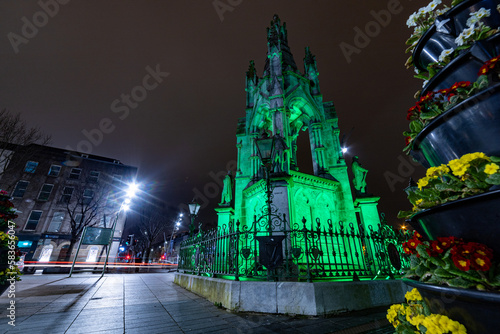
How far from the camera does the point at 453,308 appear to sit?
1330mm

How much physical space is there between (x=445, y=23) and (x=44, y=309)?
28.5 ft

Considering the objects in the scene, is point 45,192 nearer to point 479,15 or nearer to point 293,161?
point 293,161

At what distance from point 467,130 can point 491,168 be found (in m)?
0.60

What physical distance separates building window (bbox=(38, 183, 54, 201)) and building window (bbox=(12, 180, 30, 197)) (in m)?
1.86

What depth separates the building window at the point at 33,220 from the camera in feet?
82.4

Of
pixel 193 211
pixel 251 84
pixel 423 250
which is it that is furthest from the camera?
pixel 251 84

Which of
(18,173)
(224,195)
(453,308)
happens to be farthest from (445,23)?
(18,173)

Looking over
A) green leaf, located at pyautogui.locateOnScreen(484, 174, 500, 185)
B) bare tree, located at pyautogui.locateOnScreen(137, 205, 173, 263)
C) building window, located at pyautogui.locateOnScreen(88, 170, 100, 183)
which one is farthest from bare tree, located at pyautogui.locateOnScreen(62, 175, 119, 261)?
green leaf, located at pyautogui.locateOnScreen(484, 174, 500, 185)

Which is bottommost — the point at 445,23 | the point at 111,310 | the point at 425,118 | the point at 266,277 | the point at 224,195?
the point at 111,310

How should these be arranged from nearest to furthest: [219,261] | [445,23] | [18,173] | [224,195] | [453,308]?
[453,308] < [445,23] < [219,261] < [224,195] < [18,173]

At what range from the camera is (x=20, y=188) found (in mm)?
26938

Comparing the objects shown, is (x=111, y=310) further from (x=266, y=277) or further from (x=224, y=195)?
(x=224, y=195)

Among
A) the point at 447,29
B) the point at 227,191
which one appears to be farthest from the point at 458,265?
the point at 227,191

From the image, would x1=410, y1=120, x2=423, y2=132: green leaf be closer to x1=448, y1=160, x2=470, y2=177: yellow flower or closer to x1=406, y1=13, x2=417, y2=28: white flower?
x1=448, y1=160, x2=470, y2=177: yellow flower
